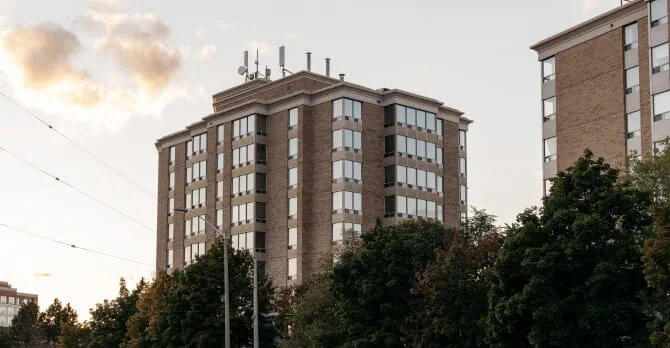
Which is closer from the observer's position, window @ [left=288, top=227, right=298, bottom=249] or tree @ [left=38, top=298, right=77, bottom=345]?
window @ [left=288, top=227, right=298, bottom=249]

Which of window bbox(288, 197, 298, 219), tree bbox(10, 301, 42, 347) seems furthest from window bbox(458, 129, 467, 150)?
tree bbox(10, 301, 42, 347)

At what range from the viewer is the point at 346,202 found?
89375 millimetres

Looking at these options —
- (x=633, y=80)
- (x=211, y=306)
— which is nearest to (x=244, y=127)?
(x=211, y=306)

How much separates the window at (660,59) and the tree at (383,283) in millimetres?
16987

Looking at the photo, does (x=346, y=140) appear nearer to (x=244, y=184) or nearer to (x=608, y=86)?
(x=244, y=184)

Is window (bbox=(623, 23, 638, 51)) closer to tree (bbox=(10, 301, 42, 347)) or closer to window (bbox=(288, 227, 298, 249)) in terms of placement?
window (bbox=(288, 227, 298, 249))

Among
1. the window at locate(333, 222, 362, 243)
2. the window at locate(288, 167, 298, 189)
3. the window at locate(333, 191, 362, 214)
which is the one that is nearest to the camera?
the window at locate(333, 222, 362, 243)

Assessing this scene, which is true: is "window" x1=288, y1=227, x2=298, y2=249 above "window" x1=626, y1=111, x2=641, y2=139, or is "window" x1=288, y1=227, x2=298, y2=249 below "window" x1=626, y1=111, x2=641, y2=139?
below

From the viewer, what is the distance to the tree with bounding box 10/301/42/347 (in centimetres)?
15050

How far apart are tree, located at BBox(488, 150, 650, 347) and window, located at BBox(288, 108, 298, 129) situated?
174 feet

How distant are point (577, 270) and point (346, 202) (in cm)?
5023

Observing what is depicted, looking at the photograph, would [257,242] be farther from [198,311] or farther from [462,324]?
[462,324]

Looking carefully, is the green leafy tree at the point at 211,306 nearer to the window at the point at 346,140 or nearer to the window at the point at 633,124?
the window at the point at 346,140

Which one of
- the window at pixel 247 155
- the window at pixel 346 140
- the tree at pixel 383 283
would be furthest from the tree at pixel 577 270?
the window at pixel 247 155
